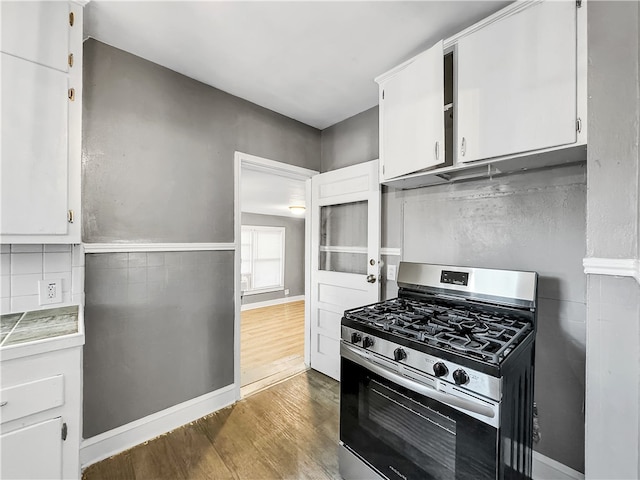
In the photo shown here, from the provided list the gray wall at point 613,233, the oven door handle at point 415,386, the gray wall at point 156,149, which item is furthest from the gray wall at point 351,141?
the oven door handle at point 415,386

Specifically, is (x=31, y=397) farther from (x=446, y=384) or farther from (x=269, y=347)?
(x=269, y=347)

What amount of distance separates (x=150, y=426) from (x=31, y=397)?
1.06 metres

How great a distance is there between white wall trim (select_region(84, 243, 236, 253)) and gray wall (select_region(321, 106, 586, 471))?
5.71 ft

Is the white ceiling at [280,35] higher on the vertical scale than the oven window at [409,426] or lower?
higher

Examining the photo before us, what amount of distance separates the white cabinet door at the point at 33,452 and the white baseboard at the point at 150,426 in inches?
28.0

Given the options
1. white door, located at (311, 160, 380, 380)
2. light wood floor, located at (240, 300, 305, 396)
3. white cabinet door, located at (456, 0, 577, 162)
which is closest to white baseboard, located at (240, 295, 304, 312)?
light wood floor, located at (240, 300, 305, 396)

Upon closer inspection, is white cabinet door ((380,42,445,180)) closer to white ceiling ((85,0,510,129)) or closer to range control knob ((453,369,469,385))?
white ceiling ((85,0,510,129))

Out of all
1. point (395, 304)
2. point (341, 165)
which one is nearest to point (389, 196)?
point (341, 165)

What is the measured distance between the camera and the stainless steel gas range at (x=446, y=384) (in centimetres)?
106

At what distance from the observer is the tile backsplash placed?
144 cm

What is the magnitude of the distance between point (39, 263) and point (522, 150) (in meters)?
2.50

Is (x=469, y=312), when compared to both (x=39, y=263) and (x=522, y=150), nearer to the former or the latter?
(x=522, y=150)

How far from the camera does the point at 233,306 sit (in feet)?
7.55

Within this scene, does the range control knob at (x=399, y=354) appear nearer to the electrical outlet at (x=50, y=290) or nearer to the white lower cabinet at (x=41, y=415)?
the white lower cabinet at (x=41, y=415)
